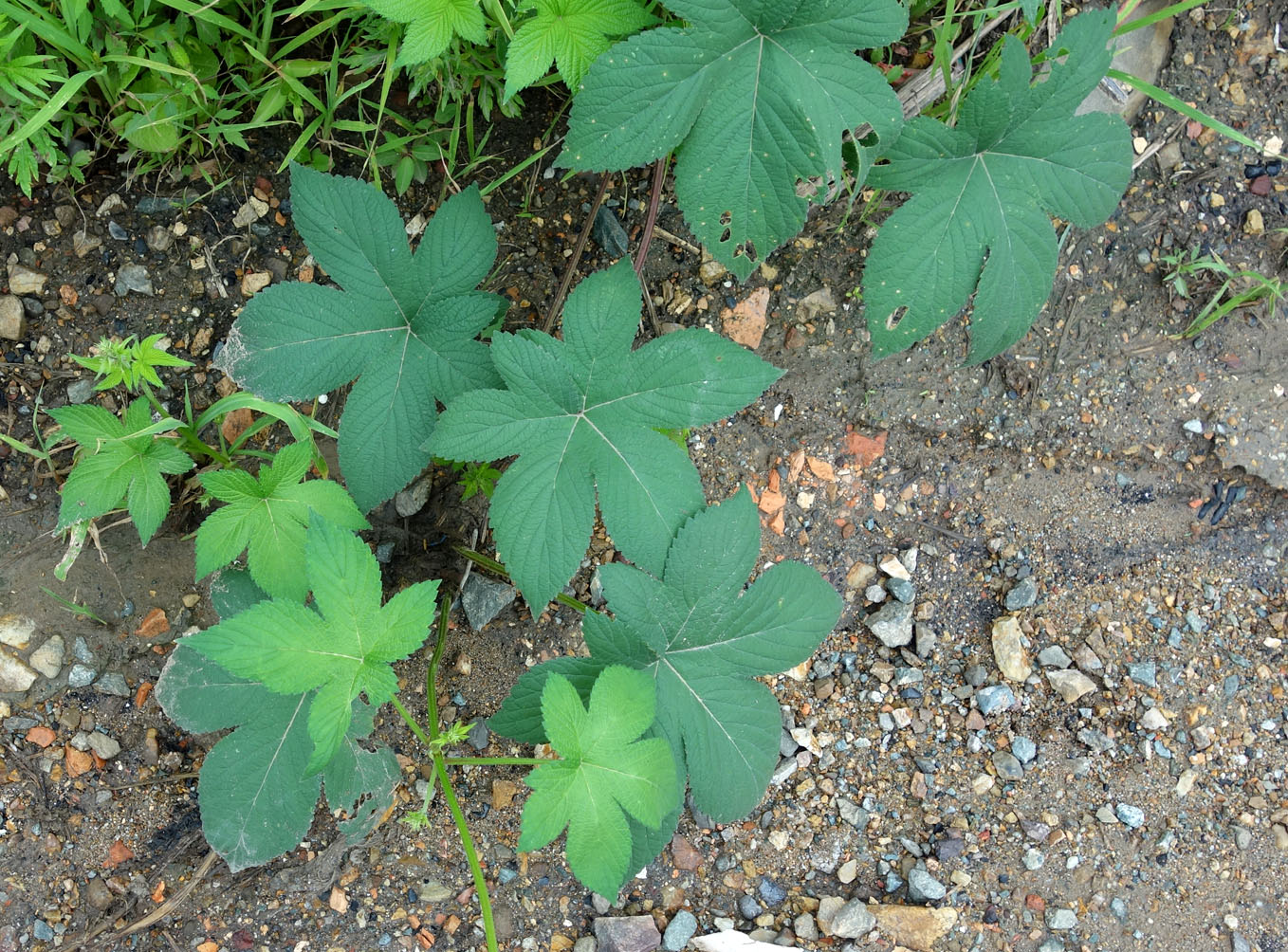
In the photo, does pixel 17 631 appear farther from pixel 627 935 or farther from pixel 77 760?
pixel 627 935

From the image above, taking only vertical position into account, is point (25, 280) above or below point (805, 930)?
above

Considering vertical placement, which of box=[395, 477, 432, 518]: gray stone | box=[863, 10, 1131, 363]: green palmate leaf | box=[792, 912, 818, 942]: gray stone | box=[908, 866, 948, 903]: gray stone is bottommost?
box=[792, 912, 818, 942]: gray stone

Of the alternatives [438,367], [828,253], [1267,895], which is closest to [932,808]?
[1267,895]

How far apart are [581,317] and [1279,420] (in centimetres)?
200

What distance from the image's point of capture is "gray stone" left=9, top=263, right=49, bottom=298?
7.78 feet

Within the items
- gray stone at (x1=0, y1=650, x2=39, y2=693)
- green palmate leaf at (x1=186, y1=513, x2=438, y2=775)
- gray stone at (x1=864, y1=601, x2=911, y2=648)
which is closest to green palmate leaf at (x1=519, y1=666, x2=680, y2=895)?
green palmate leaf at (x1=186, y1=513, x2=438, y2=775)

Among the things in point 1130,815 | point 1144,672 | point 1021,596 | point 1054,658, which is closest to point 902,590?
point 1021,596

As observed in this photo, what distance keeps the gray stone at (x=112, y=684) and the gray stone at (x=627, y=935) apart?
135 centimetres

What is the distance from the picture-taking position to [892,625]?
2484 millimetres

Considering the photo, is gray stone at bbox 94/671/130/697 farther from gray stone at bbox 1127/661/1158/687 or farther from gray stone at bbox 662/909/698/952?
gray stone at bbox 1127/661/1158/687

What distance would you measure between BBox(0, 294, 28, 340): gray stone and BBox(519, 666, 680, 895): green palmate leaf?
1725 mm

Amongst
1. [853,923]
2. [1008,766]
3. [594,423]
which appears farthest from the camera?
[1008,766]

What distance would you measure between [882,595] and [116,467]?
189 centimetres

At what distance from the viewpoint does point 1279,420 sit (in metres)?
2.58
